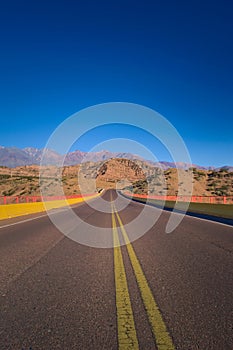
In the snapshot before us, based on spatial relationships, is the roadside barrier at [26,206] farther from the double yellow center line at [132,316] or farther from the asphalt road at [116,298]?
the double yellow center line at [132,316]

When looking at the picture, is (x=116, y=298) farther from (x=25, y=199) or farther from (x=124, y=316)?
(x=25, y=199)

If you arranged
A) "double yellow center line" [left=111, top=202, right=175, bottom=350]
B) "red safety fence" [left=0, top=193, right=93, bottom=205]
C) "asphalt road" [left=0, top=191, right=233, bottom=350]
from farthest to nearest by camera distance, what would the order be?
"red safety fence" [left=0, top=193, right=93, bottom=205] < "asphalt road" [left=0, top=191, right=233, bottom=350] < "double yellow center line" [left=111, top=202, right=175, bottom=350]

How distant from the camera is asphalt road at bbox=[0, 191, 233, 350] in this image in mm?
2688

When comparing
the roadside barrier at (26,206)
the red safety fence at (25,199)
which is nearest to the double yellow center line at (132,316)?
the roadside barrier at (26,206)

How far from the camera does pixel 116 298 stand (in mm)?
3809

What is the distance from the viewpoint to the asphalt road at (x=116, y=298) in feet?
8.82

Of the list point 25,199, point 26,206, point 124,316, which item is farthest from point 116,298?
point 25,199

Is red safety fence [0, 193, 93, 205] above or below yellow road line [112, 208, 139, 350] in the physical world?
above

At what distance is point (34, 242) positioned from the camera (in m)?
8.54

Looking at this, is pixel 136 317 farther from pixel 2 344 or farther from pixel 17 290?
pixel 17 290

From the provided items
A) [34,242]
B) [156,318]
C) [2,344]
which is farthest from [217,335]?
[34,242]

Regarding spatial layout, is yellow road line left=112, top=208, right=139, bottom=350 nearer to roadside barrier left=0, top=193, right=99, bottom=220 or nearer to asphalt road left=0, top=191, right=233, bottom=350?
asphalt road left=0, top=191, right=233, bottom=350

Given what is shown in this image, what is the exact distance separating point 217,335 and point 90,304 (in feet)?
5.27

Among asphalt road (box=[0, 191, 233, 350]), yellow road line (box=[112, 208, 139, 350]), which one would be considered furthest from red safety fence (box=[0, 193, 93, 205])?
yellow road line (box=[112, 208, 139, 350])
